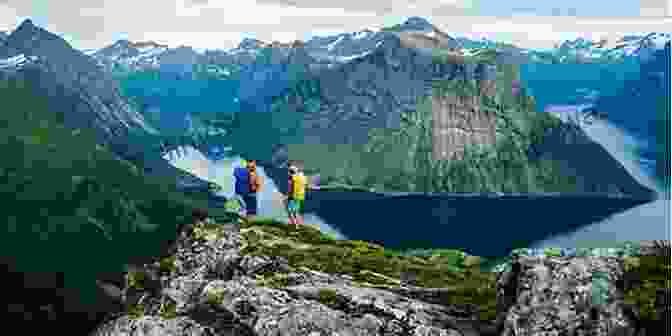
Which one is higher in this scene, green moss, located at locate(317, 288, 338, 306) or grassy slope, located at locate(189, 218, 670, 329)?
green moss, located at locate(317, 288, 338, 306)

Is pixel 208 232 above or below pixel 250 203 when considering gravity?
below

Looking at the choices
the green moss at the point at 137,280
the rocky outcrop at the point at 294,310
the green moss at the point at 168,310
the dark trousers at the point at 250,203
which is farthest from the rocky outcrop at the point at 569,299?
the dark trousers at the point at 250,203

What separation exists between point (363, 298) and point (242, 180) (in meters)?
21.4

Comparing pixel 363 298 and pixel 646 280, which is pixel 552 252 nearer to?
pixel 646 280

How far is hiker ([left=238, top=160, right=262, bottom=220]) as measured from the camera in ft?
136

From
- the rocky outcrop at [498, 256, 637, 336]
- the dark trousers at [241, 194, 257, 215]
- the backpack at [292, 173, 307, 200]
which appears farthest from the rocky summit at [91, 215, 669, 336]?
the dark trousers at [241, 194, 257, 215]

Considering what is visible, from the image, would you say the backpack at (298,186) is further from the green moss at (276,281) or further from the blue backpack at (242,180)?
the green moss at (276,281)

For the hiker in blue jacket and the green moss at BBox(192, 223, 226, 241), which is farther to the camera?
the hiker in blue jacket

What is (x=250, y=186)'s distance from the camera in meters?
42.2

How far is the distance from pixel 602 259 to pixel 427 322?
540cm

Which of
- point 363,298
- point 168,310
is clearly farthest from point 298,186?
point 363,298

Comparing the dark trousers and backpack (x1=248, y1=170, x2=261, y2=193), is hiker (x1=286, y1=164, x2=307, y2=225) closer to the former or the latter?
backpack (x1=248, y1=170, x2=261, y2=193)

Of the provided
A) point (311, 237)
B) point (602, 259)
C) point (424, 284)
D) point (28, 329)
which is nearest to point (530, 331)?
point (602, 259)

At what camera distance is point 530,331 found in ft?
55.7
